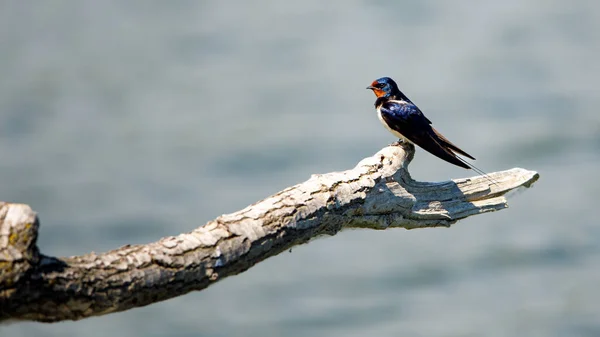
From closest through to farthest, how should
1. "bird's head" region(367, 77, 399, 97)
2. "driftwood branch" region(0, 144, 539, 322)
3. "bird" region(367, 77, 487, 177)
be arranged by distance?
"driftwood branch" region(0, 144, 539, 322), "bird" region(367, 77, 487, 177), "bird's head" region(367, 77, 399, 97)

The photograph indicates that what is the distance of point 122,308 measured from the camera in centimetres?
206

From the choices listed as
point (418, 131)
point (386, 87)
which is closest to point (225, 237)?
point (418, 131)

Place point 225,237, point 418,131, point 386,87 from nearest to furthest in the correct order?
point 225,237 → point 418,131 → point 386,87

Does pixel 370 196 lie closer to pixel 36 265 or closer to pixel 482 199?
pixel 482 199

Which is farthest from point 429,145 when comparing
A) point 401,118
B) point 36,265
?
point 36,265

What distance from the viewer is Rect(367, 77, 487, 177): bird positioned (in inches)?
127

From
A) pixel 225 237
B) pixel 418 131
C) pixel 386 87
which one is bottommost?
pixel 225 237

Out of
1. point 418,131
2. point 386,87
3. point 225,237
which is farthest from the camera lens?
point 386,87

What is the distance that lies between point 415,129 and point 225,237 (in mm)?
1312

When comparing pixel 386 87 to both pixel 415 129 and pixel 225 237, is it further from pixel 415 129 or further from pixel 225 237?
pixel 225 237

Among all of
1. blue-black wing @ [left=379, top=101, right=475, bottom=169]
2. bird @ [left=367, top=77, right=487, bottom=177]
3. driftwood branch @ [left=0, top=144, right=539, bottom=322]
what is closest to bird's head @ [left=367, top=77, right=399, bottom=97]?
bird @ [left=367, top=77, right=487, bottom=177]

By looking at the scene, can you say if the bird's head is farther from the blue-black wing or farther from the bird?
the blue-black wing

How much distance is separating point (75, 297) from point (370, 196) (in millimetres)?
1062

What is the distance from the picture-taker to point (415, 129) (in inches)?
128
